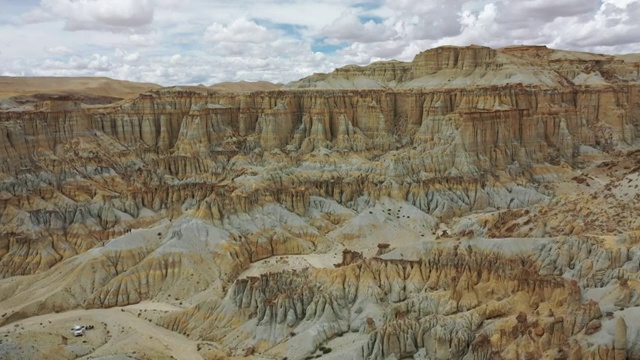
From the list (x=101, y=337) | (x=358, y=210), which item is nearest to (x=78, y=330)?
(x=101, y=337)

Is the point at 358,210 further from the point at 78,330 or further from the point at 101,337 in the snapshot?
the point at 78,330

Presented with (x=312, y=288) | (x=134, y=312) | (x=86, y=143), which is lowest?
(x=134, y=312)

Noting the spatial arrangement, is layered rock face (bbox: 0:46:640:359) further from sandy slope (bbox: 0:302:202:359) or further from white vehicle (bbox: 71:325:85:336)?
white vehicle (bbox: 71:325:85:336)

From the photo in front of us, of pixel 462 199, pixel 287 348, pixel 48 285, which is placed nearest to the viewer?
pixel 287 348

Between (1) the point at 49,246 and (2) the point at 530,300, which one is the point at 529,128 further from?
(1) the point at 49,246

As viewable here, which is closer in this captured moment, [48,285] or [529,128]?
[48,285]

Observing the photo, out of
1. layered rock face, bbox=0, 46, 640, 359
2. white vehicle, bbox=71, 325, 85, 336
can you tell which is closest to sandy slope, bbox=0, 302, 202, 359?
white vehicle, bbox=71, 325, 85, 336

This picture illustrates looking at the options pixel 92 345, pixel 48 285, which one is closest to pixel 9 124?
pixel 48 285

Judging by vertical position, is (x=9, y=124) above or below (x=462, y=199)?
above

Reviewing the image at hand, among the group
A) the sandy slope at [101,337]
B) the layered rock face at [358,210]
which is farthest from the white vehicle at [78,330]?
the layered rock face at [358,210]
